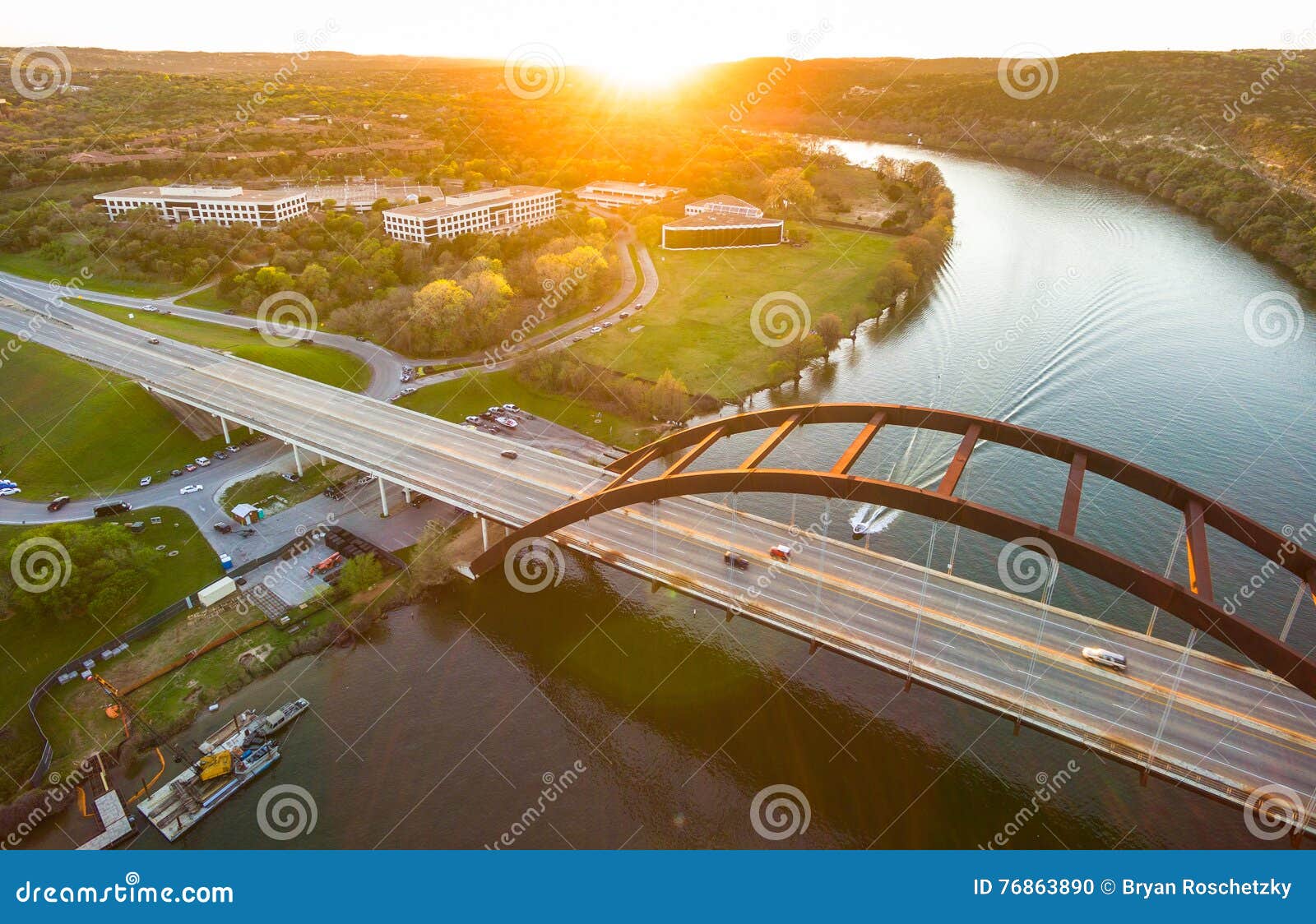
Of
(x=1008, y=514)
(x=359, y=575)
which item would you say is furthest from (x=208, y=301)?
(x=1008, y=514)

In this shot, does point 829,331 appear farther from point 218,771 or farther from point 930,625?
point 218,771

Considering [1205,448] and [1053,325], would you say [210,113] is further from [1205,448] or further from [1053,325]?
[1205,448]

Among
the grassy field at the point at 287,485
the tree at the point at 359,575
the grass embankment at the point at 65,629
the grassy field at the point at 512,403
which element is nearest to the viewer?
the grass embankment at the point at 65,629

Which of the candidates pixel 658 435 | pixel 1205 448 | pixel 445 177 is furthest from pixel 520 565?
pixel 445 177

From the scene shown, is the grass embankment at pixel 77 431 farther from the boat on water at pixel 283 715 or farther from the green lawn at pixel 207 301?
the boat on water at pixel 283 715

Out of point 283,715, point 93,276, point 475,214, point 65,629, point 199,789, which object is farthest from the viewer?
point 475,214

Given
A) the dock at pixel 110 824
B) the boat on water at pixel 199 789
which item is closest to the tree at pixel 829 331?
the boat on water at pixel 199 789

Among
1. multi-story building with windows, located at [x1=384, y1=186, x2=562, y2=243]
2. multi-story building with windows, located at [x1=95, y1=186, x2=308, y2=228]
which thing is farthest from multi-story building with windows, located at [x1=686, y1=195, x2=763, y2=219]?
multi-story building with windows, located at [x1=95, y1=186, x2=308, y2=228]
